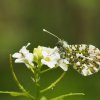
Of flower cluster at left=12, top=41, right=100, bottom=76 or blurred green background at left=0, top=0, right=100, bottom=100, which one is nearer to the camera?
flower cluster at left=12, top=41, right=100, bottom=76

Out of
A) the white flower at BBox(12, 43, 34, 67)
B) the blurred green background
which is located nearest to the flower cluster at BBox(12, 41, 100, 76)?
the white flower at BBox(12, 43, 34, 67)

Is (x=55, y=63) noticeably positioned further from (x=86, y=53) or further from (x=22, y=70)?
(x=22, y=70)

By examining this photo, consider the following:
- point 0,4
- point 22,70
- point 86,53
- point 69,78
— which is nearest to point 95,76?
point 69,78

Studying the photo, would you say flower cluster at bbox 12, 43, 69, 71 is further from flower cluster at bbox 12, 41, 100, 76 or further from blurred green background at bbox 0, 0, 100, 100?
blurred green background at bbox 0, 0, 100, 100

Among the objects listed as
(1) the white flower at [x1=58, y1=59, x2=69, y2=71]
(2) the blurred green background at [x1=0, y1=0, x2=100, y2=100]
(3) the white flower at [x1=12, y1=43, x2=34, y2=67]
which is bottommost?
(1) the white flower at [x1=58, y1=59, x2=69, y2=71]

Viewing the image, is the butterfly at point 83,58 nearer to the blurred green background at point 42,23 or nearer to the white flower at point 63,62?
the white flower at point 63,62

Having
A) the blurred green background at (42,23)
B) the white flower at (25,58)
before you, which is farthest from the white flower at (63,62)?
the blurred green background at (42,23)

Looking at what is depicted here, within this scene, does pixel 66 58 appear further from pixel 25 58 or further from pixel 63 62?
pixel 25 58
